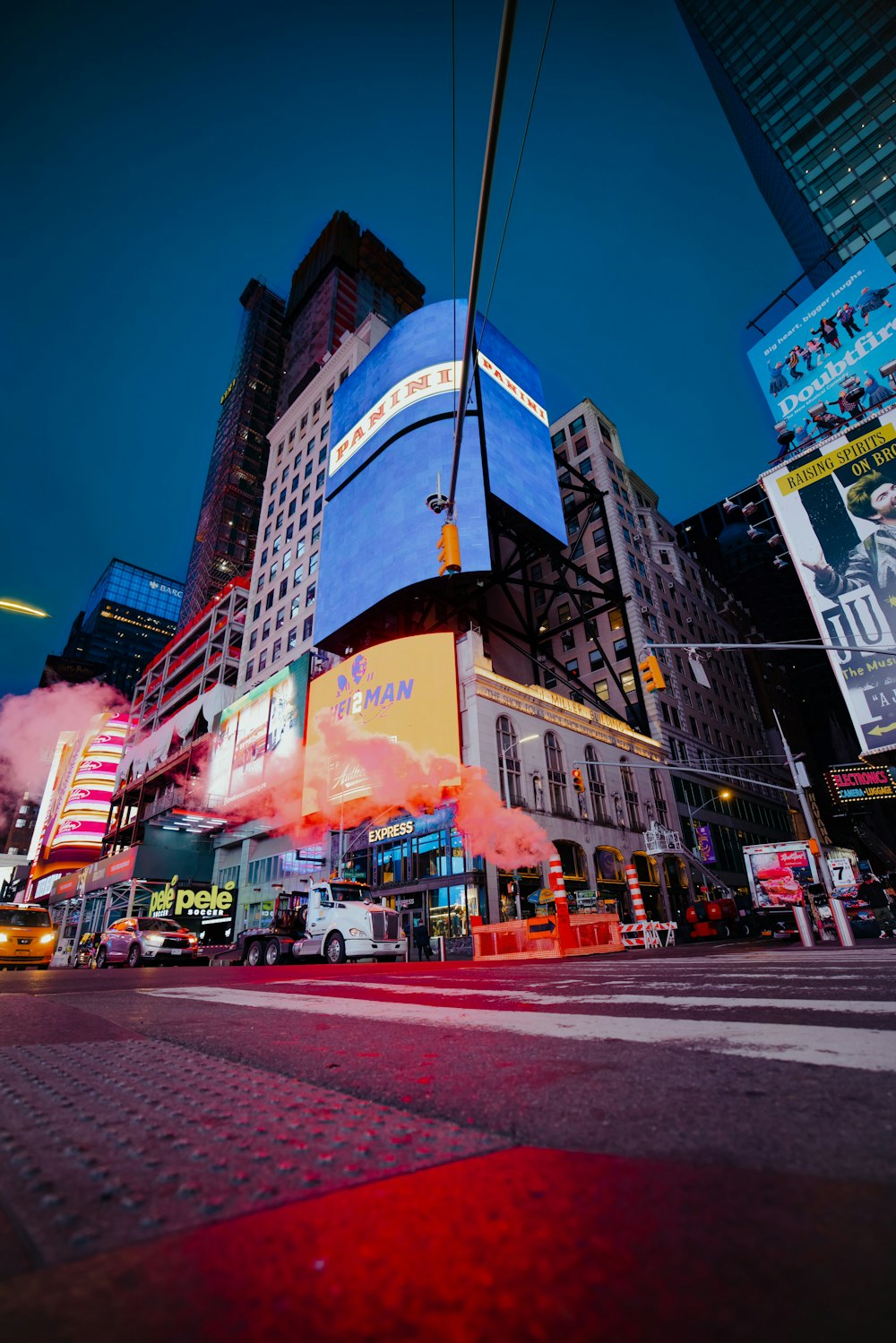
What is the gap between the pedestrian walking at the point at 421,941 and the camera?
2697 centimetres

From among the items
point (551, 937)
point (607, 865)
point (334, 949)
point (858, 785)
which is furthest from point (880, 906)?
point (858, 785)

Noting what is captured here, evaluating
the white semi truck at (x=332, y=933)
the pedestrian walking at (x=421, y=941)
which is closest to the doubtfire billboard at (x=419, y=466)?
the pedestrian walking at (x=421, y=941)

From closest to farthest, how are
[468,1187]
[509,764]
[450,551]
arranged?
1. [468,1187]
2. [450,551]
3. [509,764]

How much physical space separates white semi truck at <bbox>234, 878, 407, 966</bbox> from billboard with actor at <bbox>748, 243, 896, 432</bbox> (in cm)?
3294

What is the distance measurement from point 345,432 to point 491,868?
34.9m

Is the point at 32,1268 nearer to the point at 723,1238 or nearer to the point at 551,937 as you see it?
the point at 723,1238

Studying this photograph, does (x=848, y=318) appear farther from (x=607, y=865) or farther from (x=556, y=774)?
(x=607, y=865)

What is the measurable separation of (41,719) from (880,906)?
9111 centimetres

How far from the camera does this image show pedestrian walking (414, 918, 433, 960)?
1062 inches

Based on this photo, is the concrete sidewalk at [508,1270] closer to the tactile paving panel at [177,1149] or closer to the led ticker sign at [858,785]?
the tactile paving panel at [177,1149]

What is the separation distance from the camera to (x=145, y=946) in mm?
25125

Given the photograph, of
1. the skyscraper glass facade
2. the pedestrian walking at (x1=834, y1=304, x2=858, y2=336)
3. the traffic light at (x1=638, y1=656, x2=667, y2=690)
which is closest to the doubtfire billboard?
the traffic light at (x1=638, y1=656, x2=667, y2=690)

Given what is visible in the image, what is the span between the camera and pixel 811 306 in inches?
Answer: 1414

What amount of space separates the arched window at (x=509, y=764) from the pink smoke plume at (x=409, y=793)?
0.93 meters
